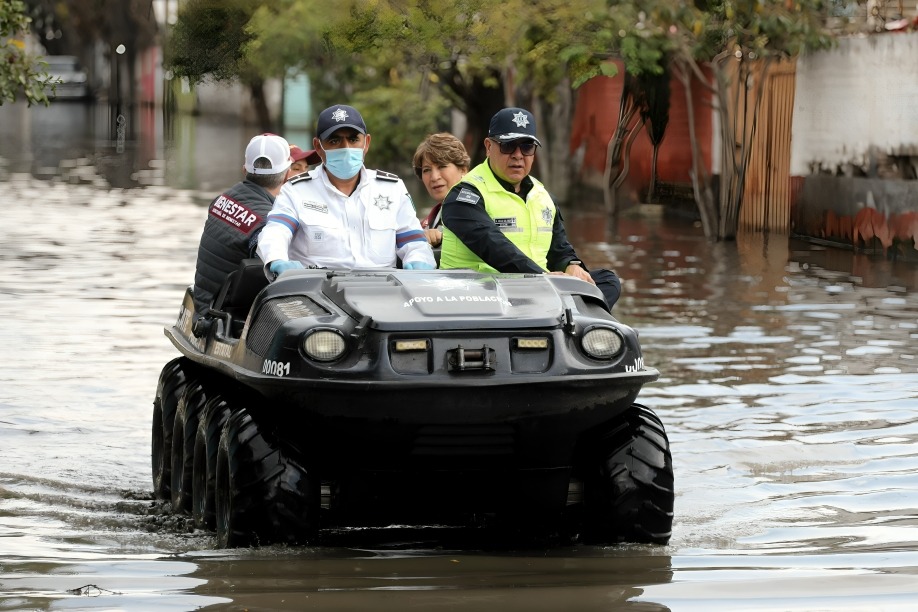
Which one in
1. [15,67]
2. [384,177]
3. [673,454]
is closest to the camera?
[384,177]

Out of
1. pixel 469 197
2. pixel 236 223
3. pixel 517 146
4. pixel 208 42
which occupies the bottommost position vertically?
pixel 236 223

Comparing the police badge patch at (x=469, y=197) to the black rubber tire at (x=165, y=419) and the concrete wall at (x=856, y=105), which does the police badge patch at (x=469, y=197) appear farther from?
the concrete wall at (x=856, y=105)

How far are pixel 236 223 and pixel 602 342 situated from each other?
290cm

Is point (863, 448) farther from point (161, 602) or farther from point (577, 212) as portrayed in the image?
point (577, 212)

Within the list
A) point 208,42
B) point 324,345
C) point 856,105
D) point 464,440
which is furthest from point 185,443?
point 856,105

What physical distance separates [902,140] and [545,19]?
18.8 ft

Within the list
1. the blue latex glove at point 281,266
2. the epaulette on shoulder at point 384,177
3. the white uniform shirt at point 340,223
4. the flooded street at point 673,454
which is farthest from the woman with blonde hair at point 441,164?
the blue latex glove at point 281,266

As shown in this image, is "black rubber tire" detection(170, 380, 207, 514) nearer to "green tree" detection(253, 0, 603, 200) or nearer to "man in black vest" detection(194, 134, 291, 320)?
"man in black vest" detection(194, 134, 291, 320)

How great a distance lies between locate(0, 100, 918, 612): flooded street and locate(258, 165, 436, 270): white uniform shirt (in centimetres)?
135

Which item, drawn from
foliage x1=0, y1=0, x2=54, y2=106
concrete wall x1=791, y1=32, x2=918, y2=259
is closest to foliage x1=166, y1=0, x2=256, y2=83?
foliage x1=0, y1=0, x2=54, y2=106

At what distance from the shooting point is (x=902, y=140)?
837 inches

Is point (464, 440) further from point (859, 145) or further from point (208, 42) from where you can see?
point (859, 145)

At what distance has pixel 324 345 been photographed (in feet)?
22.6

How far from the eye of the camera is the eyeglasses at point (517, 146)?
8281 millimetres
